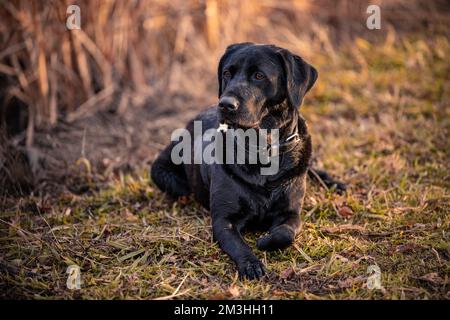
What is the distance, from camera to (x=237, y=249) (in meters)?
3.33

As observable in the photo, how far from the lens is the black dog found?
11.3ft

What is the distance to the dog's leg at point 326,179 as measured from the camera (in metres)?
4.49

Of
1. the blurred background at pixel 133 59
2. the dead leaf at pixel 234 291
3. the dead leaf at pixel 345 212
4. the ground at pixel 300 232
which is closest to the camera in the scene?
the dead leaf at pixel 234 291

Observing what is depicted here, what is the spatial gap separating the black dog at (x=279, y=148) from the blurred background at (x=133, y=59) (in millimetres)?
2039

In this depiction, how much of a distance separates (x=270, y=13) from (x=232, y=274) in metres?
5.89

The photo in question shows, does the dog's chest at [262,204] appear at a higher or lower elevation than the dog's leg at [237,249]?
higher

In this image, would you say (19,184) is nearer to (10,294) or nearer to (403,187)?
(10,294)

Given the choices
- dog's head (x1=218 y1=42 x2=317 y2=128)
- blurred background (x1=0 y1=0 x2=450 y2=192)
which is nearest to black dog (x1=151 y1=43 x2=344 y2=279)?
dog's head (x1=218 y1=42 x2=317 y2=128)

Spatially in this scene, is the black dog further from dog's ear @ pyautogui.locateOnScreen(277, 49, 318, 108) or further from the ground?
the ground

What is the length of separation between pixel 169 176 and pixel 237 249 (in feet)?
4.76

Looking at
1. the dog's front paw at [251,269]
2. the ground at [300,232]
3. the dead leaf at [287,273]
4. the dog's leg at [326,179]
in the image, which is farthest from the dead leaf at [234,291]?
the dog's leg at [326,179]

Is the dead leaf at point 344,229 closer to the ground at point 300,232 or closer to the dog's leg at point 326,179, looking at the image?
the ground at point 300,232

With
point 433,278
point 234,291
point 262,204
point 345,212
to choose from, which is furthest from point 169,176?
point 433,278

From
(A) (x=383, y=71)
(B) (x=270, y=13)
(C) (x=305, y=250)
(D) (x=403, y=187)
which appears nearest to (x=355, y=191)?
(D) (x=403, y=187)
